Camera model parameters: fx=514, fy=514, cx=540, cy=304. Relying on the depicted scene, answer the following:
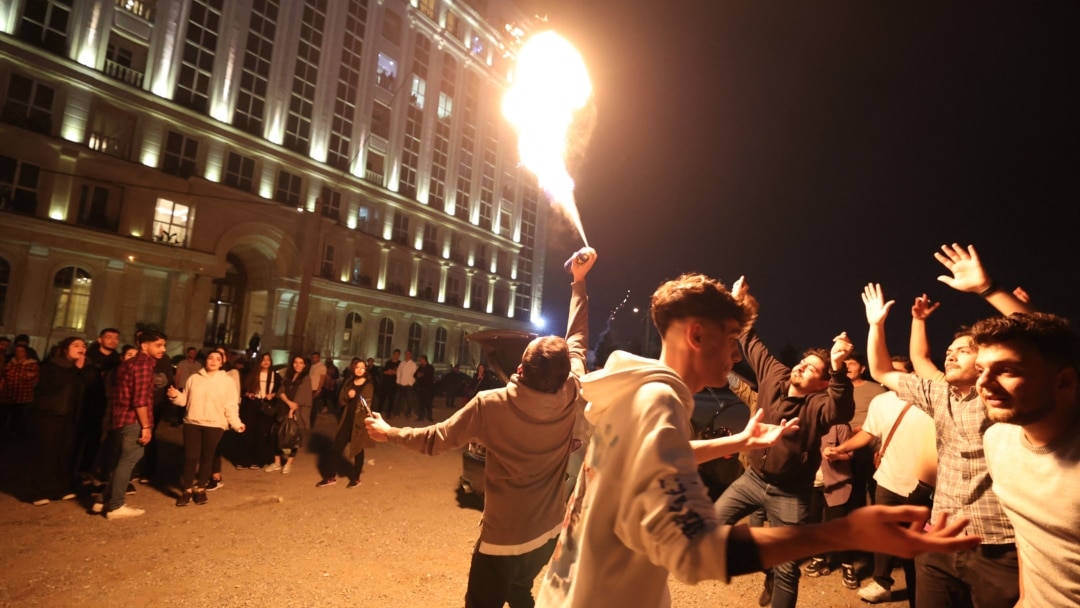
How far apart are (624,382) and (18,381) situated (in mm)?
11304

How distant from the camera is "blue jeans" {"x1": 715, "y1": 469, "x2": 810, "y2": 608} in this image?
373 cm

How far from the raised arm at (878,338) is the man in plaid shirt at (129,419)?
289 inches

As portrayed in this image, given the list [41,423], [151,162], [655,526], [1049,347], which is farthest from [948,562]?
[151,162]

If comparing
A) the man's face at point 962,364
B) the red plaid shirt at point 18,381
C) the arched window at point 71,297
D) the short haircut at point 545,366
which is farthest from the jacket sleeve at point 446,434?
the arched window at point 71,297

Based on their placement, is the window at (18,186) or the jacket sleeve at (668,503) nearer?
the jacket sleeve at (668,503)

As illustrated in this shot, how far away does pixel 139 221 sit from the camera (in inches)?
906

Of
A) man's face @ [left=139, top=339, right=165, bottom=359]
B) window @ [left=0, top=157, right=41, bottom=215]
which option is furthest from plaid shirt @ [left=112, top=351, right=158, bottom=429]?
window @ [left=0, top=157, right=41, bottom=215]

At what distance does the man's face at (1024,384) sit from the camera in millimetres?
2154

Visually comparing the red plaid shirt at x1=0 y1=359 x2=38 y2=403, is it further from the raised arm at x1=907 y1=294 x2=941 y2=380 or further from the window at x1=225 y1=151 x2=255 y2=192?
the window at x1=225 y1=151 x2=255 y2=192

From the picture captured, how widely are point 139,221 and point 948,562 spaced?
2899 centimetres

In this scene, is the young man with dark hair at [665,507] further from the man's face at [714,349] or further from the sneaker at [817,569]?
the sneaker at [817,569]

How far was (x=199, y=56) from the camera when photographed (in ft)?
85.8

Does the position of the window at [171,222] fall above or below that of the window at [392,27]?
below

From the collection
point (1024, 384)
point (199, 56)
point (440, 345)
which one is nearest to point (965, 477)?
point (1024, 384)
